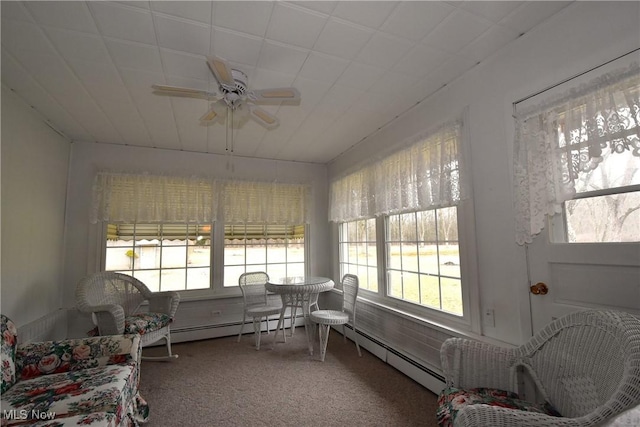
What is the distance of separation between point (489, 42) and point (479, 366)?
2.05 meters

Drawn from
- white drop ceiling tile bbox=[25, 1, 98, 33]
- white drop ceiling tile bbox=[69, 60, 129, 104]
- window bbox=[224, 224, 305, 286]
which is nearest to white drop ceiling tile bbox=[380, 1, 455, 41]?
white drop ceiling tile bbox=[25, 1, 98, 33]

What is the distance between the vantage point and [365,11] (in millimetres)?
1624

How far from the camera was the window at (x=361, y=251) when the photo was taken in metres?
3.60

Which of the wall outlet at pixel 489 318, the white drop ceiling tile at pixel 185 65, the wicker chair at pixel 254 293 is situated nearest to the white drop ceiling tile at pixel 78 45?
the white drop ceiling tile at pixel 185 65

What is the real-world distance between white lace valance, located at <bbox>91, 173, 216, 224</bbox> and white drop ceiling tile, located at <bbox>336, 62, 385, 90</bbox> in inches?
102

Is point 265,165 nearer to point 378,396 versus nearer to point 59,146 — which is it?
point 59,146

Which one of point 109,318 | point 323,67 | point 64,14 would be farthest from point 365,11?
point 109,318

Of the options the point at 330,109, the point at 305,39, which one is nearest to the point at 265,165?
A: the point at 330,109

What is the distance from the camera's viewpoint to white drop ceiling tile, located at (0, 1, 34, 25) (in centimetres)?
152

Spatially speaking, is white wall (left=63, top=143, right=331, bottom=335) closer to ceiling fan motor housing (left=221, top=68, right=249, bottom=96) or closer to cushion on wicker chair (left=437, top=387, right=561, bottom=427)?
ceiling fan motor housing (left=221, top=68, right=249, bottom=96)

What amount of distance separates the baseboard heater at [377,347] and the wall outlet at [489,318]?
64cm

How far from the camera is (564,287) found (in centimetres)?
161

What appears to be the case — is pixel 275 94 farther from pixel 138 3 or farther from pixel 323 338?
pixel 323 338

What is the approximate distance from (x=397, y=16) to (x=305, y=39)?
1.88 ft
